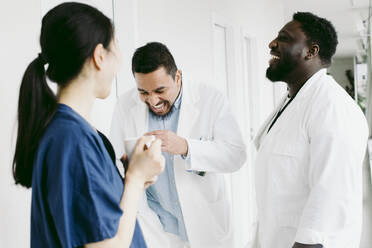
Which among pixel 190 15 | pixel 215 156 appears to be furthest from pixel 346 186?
pixel 190 15

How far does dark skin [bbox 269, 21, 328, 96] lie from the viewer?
1.67m

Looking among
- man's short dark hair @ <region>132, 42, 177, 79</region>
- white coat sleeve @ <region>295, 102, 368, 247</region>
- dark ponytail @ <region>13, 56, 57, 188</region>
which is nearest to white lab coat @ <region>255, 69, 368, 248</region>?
white coat sleeve @ <region>295, 102, 368, 247</region>

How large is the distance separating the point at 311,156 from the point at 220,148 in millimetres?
499

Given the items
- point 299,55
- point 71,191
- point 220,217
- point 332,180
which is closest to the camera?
point 71,191

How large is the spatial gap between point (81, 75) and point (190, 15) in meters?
2.09

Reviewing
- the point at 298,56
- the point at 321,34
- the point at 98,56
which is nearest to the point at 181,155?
the point at 298,56

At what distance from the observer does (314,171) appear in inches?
53.9

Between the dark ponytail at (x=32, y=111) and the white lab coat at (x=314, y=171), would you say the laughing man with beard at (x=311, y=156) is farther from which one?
the dark ponytail at (x=32, y=111)

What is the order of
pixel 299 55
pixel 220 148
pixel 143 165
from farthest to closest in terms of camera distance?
pixel 220 148 < pixel 299 55 < pixel 143 165

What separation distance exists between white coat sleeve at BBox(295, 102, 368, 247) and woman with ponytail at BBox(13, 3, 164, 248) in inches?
24.7

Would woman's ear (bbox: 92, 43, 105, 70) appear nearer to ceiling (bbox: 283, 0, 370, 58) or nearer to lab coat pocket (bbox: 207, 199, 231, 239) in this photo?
lab coat pocket (bbox: 207, 199, 231, 239)

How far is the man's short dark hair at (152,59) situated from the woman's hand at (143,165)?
2.58 ft

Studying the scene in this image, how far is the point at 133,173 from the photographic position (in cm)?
97

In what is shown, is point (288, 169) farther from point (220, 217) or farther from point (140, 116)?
point (140, 116)
